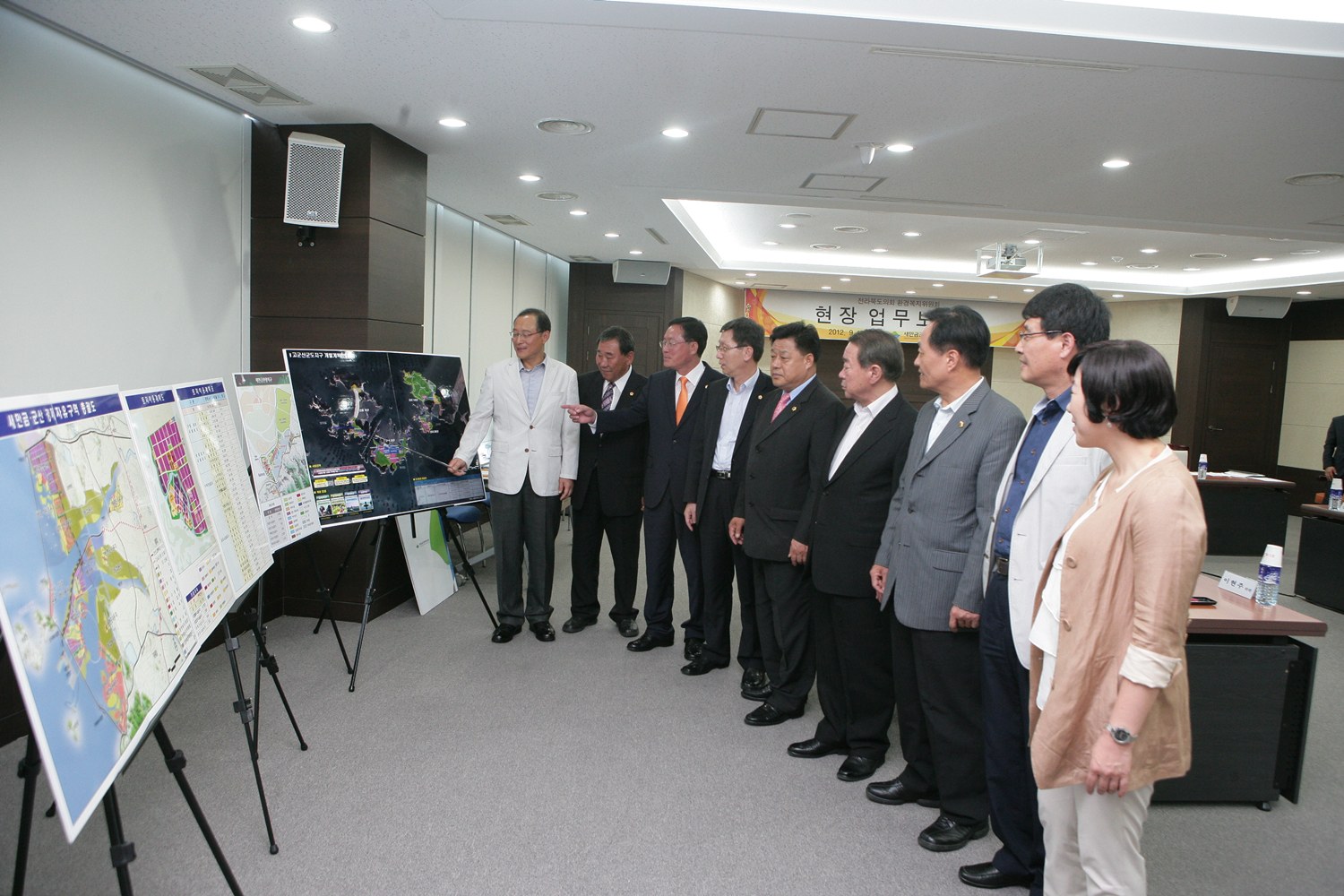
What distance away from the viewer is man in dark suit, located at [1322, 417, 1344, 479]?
23.6 feet

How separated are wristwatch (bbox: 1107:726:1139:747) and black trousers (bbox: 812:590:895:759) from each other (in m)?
1.23

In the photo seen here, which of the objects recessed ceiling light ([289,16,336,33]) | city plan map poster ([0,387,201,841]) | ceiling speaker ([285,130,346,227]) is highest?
recessed ceiling light ([289,16,336,33])

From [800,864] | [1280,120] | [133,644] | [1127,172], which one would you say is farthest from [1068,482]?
[1127,172]

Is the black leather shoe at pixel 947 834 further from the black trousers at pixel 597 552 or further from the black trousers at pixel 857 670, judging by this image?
the black trousers at pixel 597 552

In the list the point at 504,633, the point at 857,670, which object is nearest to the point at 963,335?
the point at 857,670

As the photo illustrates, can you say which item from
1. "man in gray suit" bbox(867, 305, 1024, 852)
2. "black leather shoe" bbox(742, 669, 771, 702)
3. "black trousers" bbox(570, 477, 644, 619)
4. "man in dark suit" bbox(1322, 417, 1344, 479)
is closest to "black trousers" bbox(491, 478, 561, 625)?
"black trousers" bbox(570, 477, 644, 619)

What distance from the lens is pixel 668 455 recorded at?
4.00m

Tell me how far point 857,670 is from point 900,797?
44cm

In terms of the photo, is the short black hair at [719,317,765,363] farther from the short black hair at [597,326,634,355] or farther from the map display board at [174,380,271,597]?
the map display board at [174,380,271,597]

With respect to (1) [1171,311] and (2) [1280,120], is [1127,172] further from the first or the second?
(1) [1171,311]

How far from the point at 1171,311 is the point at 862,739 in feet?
36.2

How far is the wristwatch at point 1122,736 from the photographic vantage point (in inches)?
58.0

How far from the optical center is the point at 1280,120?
3.72 m

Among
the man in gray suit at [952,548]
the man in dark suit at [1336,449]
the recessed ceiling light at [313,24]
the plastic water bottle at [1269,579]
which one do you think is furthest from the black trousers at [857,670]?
the man in dark suit at [1336,449]
